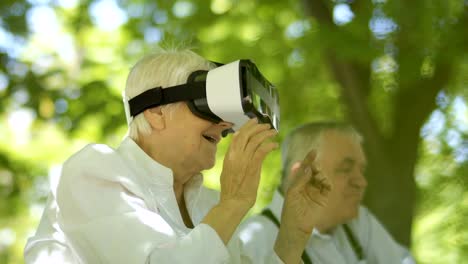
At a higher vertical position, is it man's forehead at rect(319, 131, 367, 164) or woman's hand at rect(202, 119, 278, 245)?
woman's hand at rect(202, 119, 278, 245)

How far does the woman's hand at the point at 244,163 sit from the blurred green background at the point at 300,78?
5.66ft

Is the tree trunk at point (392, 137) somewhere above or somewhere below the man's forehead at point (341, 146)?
below

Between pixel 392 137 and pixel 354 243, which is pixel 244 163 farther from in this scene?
pixel 392 137

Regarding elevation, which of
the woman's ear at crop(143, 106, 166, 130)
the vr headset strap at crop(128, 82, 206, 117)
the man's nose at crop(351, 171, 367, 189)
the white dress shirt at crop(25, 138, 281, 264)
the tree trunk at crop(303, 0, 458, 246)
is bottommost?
the tree trunk at crop(303, 0, 458, 246)

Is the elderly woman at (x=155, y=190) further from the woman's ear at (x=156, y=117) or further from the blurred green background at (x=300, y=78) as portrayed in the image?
the blurred green background at (x=300, y=78)

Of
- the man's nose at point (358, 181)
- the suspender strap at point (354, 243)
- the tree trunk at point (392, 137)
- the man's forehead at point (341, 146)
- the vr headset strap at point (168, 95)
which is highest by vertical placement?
the vr headset strap at point (168, 95)

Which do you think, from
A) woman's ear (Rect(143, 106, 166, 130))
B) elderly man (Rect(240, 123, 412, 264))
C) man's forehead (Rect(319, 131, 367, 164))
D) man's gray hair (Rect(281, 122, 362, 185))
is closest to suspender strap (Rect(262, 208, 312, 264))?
elderly man (Rect(240, 123, 412, 264))

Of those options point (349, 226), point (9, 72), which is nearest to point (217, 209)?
point (349, 226)

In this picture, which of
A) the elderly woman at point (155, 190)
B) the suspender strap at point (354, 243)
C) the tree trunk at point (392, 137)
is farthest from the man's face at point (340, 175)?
the tree trunk at point (392, 137)

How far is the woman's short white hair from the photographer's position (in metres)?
2.46

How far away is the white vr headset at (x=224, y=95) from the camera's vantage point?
2.33 metres

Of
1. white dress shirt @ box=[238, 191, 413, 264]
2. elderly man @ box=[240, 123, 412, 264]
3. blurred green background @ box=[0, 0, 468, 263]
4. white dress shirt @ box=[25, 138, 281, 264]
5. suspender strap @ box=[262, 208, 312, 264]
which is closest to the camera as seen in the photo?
white dress shirt @ box=[25, 138, 281, 264]

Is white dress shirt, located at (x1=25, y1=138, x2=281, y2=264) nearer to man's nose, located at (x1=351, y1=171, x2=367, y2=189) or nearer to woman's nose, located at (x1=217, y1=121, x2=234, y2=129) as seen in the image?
woman's nose, located at (x1=217, y1=121, x2=234, y2=129)

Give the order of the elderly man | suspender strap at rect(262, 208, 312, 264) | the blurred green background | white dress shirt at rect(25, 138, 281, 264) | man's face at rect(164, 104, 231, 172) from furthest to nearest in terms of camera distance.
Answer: the blurred green background < the elderly man < suspender strap at rect(262, 208, 312, 264) < man's face at rect(164, 104, 231, 172) < white dress shirt at rect(25, 138, 281, 264)
